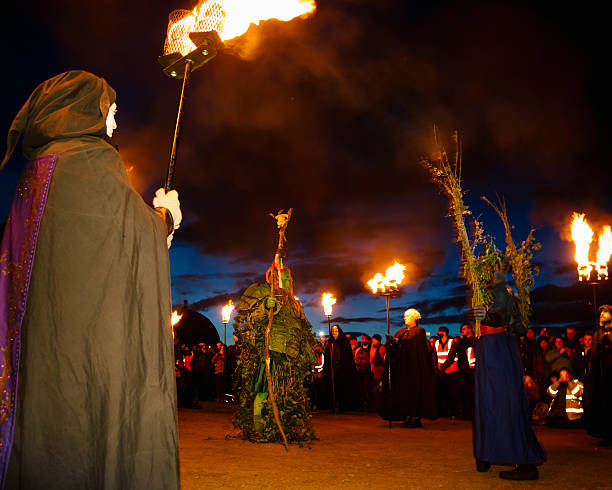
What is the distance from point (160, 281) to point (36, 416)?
0.77m

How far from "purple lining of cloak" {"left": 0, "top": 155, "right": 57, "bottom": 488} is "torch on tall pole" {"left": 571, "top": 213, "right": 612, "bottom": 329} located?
945 centimetres

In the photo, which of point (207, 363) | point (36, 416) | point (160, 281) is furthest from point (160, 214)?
point (207, 363)

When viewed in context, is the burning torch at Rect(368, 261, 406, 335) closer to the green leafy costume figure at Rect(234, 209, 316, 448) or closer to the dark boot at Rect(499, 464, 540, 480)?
the green leafy costume figure at Rect(234, 209, 316, 448)

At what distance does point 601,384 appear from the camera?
884 centimetres

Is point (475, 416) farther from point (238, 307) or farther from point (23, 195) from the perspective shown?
point (23, 195)

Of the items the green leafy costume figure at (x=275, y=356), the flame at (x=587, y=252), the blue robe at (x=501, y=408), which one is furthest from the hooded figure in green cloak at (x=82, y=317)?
the flame at (x=587, y=252)

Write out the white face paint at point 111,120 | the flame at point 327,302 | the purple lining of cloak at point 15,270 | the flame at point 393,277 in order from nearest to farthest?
1. the purple lining of cloak at point 15,270
2. the white face paint at point 111,120
3. the flame at point 393,277
4. the flame at point 327,302

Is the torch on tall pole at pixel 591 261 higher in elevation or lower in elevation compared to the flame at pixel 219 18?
lower

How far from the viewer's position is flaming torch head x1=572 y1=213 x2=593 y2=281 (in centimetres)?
1010

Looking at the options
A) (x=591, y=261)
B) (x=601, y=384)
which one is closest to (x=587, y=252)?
(x=591, y=261)

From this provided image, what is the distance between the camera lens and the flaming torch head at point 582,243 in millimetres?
10102

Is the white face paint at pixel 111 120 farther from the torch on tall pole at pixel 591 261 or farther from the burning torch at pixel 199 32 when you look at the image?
the torch on tall pole at pixel 591 261

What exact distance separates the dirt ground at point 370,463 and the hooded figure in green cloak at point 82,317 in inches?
122

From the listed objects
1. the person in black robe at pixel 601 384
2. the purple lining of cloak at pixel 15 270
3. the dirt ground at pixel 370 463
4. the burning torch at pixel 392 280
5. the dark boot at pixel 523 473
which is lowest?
the dirt ground at pixel 370 463
